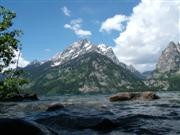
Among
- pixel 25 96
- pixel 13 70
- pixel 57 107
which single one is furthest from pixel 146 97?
pixel 25 96

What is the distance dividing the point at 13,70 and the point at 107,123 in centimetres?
1165

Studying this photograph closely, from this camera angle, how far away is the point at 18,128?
16422 mm

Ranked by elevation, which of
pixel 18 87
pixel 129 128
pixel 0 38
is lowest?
pixel 129 128

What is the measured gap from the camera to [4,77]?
29328 millimetres

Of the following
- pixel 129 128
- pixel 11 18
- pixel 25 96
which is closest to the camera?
pixel 129 128

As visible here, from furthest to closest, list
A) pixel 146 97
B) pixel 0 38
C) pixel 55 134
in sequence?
pixel 146 97 → pixel 0 38 → pixel 55 134

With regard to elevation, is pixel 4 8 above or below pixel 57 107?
above

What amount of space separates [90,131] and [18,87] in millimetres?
11150

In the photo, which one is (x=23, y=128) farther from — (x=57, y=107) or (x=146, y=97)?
(x=146, y=97)

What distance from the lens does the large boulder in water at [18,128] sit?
16.1m

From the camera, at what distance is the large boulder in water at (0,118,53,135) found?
16.1 metres

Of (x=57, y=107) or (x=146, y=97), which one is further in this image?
(x=146, y=97)

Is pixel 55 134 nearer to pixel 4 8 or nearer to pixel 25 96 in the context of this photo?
pixel 4 8

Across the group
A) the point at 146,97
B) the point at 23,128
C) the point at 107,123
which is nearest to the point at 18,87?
the point at 107,123
